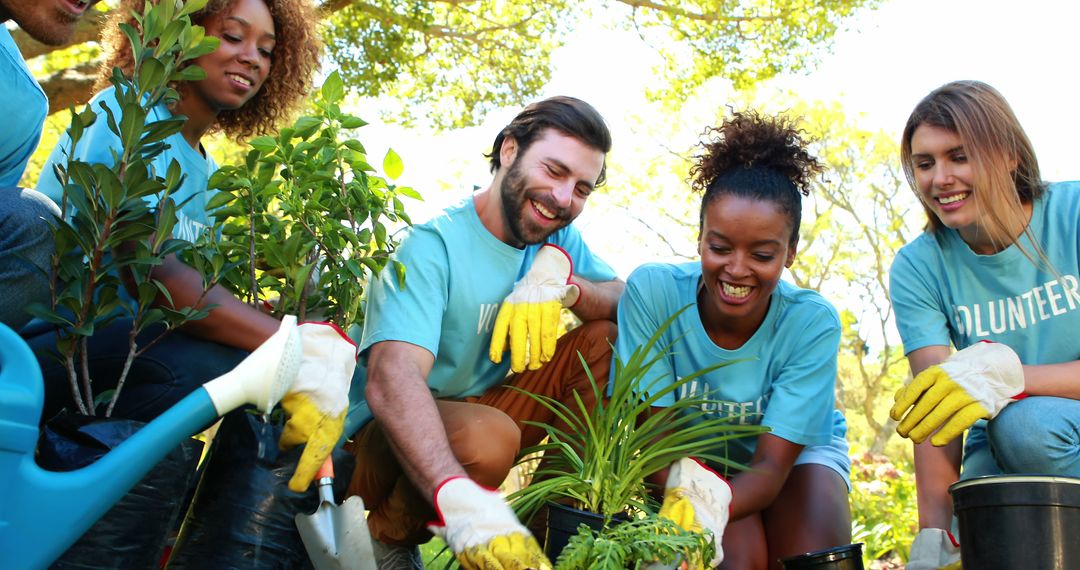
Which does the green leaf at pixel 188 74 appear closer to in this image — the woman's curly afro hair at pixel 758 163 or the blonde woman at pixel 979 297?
the woman's curly afro hair at pixel 758 163

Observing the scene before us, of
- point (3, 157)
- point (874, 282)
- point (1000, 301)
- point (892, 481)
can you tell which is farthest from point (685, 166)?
point (3, 157)

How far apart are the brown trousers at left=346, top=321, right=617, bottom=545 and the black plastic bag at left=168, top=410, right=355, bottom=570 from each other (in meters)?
0.37

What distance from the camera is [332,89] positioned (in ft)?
7.06

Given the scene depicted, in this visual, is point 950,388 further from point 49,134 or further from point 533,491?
point 49,134

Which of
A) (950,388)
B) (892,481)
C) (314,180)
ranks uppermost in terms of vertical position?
(314,180)

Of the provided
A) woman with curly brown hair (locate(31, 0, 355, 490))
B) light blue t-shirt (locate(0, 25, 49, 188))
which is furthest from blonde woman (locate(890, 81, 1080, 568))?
light blue t-shirt (locate(0, 25, 49, 188))

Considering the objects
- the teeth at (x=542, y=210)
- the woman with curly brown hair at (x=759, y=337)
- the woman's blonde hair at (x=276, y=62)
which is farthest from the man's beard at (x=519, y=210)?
the woman's blonde hair at (x=276, y=62)

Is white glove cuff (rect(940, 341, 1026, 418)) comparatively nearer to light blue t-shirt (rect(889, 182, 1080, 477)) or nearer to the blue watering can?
light blue t-shirt (rect(889, 182, 1080, 477))

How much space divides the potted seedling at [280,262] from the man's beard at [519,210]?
1.28ft

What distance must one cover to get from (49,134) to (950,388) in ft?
35.1

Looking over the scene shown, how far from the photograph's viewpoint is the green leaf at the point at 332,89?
7.02 feet

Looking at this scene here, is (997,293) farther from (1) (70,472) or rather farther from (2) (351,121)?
(1) (70,472)

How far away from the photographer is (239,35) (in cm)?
234

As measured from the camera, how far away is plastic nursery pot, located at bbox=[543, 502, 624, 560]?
1.84 metres
